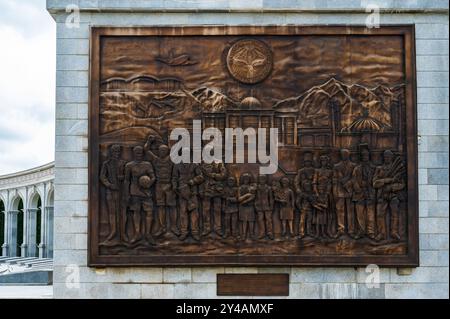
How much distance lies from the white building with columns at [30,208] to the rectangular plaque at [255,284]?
75.6 feet

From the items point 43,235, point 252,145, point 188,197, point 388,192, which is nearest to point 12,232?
point 43,235

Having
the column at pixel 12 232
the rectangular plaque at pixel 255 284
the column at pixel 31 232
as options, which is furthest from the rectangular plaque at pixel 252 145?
the column at pixel 12 232

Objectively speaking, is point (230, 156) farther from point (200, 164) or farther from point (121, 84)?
point (121, 84)

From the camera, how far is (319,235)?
11484 mm

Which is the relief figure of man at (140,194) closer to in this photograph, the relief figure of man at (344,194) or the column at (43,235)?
the relief figure of man at (344,194)

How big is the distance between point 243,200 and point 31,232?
100ft

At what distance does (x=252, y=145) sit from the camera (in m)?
11.6

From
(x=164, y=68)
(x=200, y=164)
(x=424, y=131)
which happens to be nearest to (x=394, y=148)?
(x=424, y=131)

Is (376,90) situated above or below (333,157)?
above

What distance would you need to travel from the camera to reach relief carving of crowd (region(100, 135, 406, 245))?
11.4m

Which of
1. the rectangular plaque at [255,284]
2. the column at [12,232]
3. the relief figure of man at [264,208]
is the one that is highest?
the relief figure of man at [264,208]

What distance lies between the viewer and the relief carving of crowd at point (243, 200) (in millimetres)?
11422

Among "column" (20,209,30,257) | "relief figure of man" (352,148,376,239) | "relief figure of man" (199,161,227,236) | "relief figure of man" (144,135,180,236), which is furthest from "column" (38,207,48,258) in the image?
"relief figure of man" (352,148,376,239)
